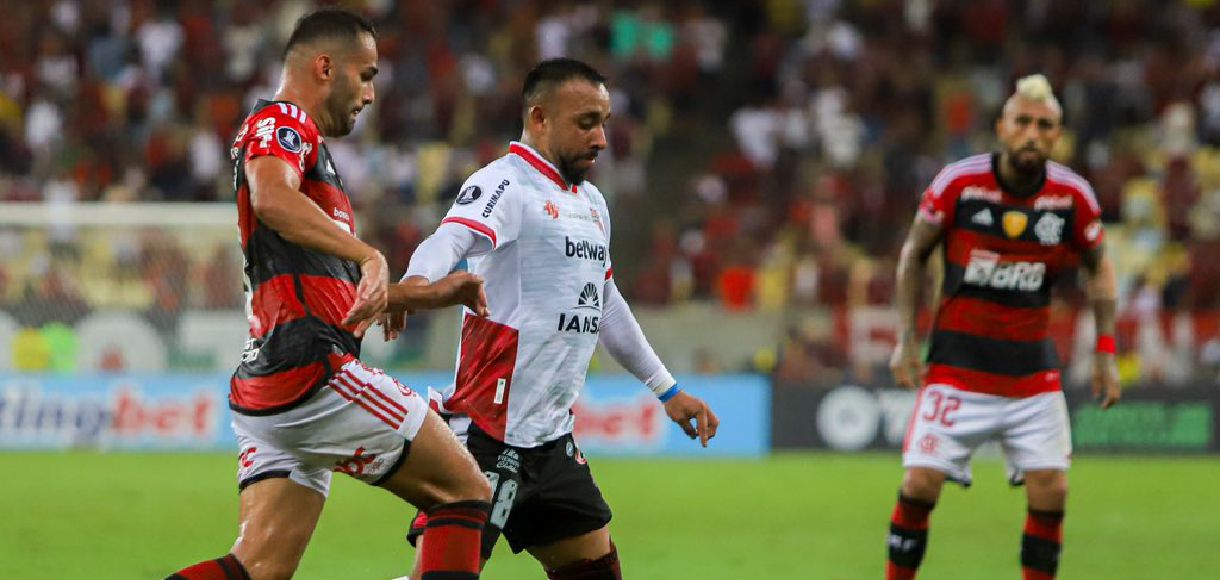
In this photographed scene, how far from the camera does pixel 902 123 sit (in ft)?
72.9

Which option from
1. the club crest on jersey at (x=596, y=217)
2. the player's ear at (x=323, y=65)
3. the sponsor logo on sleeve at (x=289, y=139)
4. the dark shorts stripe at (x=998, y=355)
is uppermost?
the player's ear at (x=323, y=65)

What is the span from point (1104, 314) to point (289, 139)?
14.7ft

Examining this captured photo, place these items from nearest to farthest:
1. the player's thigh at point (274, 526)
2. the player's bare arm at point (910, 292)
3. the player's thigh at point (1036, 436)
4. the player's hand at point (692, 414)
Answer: the player's thigh at point (274, 526) → the player's hand at point (692, 414) → the player's thigh at point (1036, 436) → the player's bare arm at point (910, 292)

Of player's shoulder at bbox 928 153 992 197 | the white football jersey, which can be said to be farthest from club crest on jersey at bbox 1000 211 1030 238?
the white football jersey

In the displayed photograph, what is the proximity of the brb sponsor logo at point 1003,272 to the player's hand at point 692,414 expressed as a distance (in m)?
2.08

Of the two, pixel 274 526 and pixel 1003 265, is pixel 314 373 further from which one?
pixel 1003 265

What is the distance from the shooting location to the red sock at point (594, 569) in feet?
18.6

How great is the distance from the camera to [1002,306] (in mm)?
7426

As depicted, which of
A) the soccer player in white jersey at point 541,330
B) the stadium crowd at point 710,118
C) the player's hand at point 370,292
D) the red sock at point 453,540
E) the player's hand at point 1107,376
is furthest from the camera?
the stadium crowd at point 710,118

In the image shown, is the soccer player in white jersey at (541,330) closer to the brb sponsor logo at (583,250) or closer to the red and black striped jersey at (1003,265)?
the brb sponsor logo at (583,250)

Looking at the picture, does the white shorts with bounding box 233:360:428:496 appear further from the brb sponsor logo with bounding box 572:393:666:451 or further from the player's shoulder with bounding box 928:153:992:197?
the brb sponsor logo with bounding box 572:393:666:451

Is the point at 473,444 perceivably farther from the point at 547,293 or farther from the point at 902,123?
the point at 902,123

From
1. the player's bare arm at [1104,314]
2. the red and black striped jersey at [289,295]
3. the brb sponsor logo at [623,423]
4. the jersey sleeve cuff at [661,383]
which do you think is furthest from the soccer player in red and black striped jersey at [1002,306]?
the brb sponsor logo at [623,423]

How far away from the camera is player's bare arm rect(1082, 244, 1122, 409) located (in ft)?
25.1
